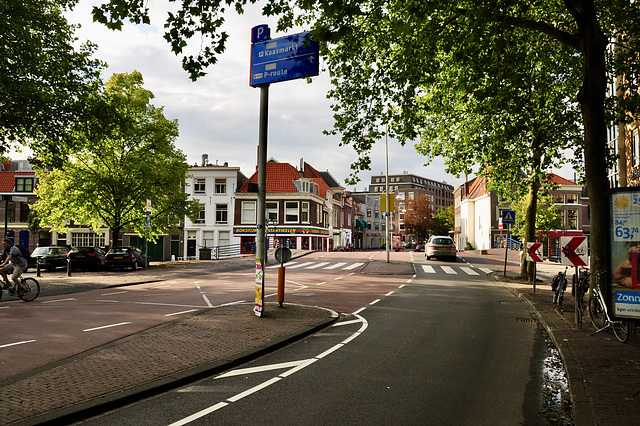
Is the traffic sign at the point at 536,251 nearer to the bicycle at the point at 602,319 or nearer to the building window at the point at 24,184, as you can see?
the bicycle at the point at 602,319

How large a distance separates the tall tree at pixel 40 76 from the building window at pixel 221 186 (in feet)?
117

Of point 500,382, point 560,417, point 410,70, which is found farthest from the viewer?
point 410,70

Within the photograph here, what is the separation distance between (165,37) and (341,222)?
238ft

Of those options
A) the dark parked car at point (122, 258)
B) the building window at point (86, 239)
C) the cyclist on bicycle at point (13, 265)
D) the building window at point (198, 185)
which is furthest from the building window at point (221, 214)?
the cyclist on bicycle at point (13, 265)

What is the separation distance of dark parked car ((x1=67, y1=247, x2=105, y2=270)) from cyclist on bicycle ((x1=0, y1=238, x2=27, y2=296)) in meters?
12.4

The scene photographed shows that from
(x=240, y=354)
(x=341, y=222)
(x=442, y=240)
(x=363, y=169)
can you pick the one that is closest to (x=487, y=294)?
(x=363, y=169)

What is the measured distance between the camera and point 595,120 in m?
9.38

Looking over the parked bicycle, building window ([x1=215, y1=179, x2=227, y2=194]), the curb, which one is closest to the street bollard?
the curb

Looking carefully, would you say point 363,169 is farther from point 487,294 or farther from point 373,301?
point 487,294

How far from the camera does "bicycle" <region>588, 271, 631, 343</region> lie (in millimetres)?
8070

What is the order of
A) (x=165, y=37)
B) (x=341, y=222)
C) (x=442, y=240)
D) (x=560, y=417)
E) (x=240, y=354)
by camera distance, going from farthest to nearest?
(x=341, y=222) < (x=442, y=240) < (x=165, y=37) < (x=240, y=354) < (x=560, y=417)

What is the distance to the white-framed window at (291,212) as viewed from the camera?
182 ft

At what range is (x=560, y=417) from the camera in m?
4.78

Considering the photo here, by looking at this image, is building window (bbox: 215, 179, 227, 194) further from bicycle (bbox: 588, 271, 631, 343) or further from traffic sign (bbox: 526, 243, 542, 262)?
bicycle (bbox: 588, 271, 631, 343)
